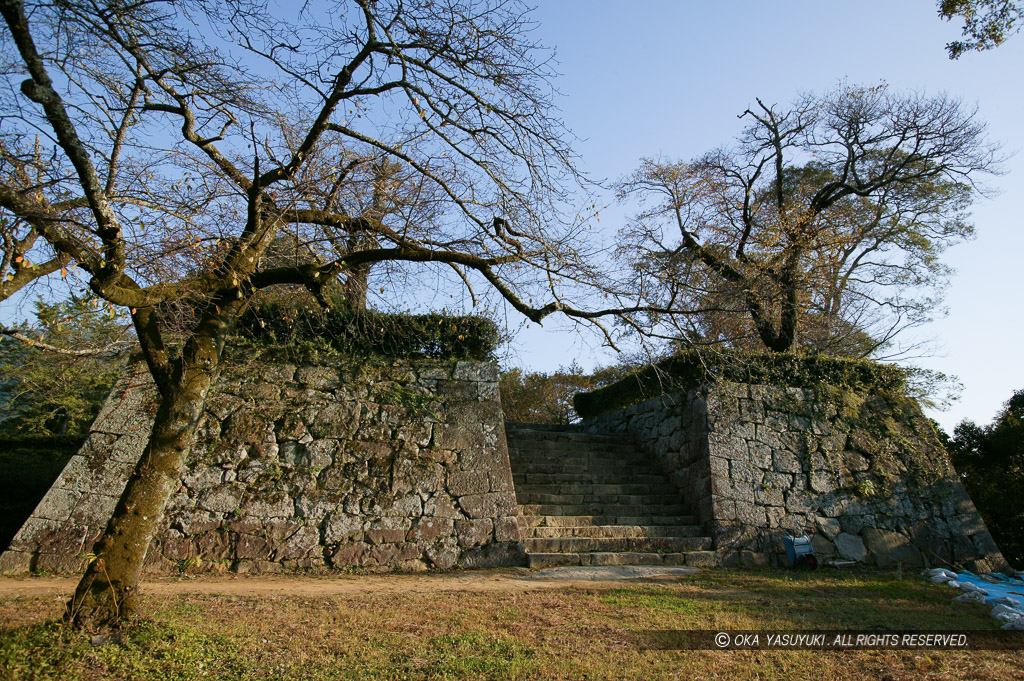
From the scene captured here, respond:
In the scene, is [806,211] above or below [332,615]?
above

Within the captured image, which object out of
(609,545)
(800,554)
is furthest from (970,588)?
(609,545)

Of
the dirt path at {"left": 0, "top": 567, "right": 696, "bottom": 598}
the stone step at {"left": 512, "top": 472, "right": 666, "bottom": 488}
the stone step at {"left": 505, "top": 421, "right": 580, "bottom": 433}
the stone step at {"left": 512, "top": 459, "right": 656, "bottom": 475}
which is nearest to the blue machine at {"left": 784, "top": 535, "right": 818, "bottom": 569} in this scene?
the dirt path at {"left": 0, "top": 567, "right": 696, "bottom": 598}

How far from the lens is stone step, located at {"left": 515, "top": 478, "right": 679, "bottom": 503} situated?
795 centimetres

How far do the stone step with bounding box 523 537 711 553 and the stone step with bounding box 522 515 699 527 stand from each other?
0.40 meters

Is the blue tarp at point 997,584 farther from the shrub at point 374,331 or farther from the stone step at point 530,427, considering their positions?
the shrub at point 374,331

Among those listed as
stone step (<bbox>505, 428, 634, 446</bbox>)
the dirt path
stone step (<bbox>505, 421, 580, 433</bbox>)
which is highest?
stone step (<bbox>505, 421, 580, 433</bbox>)

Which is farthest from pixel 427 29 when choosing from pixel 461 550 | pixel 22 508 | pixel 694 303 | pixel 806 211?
pixel 806 211

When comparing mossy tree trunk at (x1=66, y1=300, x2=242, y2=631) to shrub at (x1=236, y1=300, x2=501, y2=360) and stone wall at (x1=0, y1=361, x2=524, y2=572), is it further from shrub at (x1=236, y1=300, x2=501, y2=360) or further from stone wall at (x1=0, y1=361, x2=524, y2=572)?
shrub at (x1=236, y1=300, x2=501, y2=360)

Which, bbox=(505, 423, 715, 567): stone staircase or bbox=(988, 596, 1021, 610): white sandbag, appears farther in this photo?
bbox=(505, 423, 715, 567): stone staircase

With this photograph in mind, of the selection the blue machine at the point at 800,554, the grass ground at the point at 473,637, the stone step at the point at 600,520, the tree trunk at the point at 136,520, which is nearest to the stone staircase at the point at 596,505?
the stone step at the point at 600,520

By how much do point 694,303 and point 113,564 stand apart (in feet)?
16.6

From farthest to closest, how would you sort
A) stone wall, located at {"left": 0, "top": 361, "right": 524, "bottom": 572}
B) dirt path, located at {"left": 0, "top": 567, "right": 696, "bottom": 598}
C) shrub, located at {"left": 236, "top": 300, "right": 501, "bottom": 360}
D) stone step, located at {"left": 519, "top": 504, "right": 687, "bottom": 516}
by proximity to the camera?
1. stone step, located at {"left": 519, "top": 504, "right": 687, "bottom": 516}
2. shrub, located at {"left": 236, "top": 300, "right": 501, "bottom": 360}
3. stone wall, located at {"left": 0, "top": 361, "right": 524, "bottom": 572}
4. dirt path, located at {"left": 0, "top": 567, "right": 696, "bottom": 598}

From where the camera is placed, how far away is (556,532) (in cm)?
704

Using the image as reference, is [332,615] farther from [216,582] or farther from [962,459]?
[962,459]
